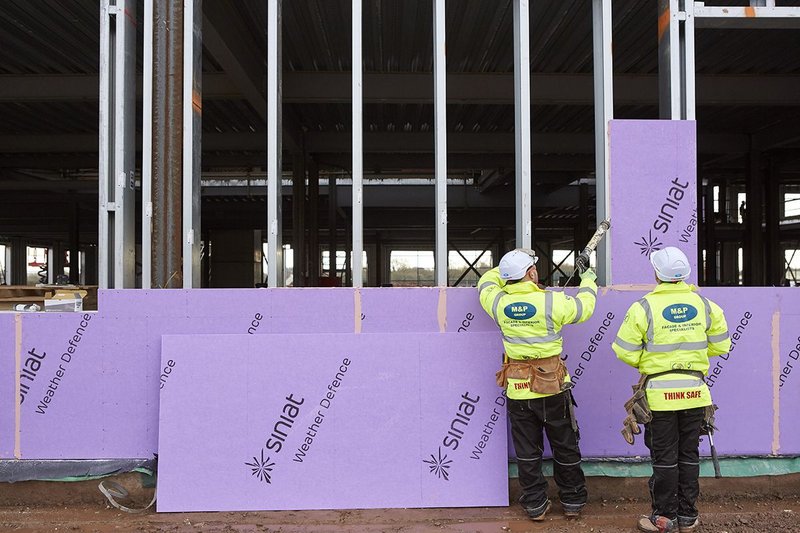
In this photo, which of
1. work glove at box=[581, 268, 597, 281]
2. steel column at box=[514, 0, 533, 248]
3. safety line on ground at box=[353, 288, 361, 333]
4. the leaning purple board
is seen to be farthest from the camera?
steel column at box=[514, 0, 533, 248]

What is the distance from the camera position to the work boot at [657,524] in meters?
3.99

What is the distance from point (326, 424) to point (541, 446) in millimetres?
1653

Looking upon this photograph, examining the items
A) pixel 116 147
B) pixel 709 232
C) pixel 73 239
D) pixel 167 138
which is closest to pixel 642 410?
pixel 167 138

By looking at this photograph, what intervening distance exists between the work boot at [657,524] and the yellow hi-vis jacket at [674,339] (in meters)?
0.78

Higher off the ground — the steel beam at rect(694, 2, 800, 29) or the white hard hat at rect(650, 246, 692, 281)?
the steel beam at rect(694, 2, 800, 29)

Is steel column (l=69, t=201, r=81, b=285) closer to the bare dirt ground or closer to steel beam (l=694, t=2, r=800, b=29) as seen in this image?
the bare dirt ground

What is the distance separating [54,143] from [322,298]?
10.4 meters

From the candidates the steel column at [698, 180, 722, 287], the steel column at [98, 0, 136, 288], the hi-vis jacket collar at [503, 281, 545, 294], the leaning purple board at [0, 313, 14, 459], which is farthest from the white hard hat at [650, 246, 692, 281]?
the steel column at [698, 180, 722, 287]

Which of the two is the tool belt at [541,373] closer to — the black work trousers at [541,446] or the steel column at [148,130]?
the black work trousers at [541,446]

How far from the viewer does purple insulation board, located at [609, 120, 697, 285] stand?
193 inches

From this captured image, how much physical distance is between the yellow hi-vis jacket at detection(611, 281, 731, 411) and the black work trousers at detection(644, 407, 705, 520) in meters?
0.12

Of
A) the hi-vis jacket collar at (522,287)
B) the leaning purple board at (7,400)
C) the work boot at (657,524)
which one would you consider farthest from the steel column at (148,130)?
the work boot at (657,524)

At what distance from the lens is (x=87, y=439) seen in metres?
4.66

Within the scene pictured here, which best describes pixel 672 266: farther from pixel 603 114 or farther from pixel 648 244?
pixel 603 114
